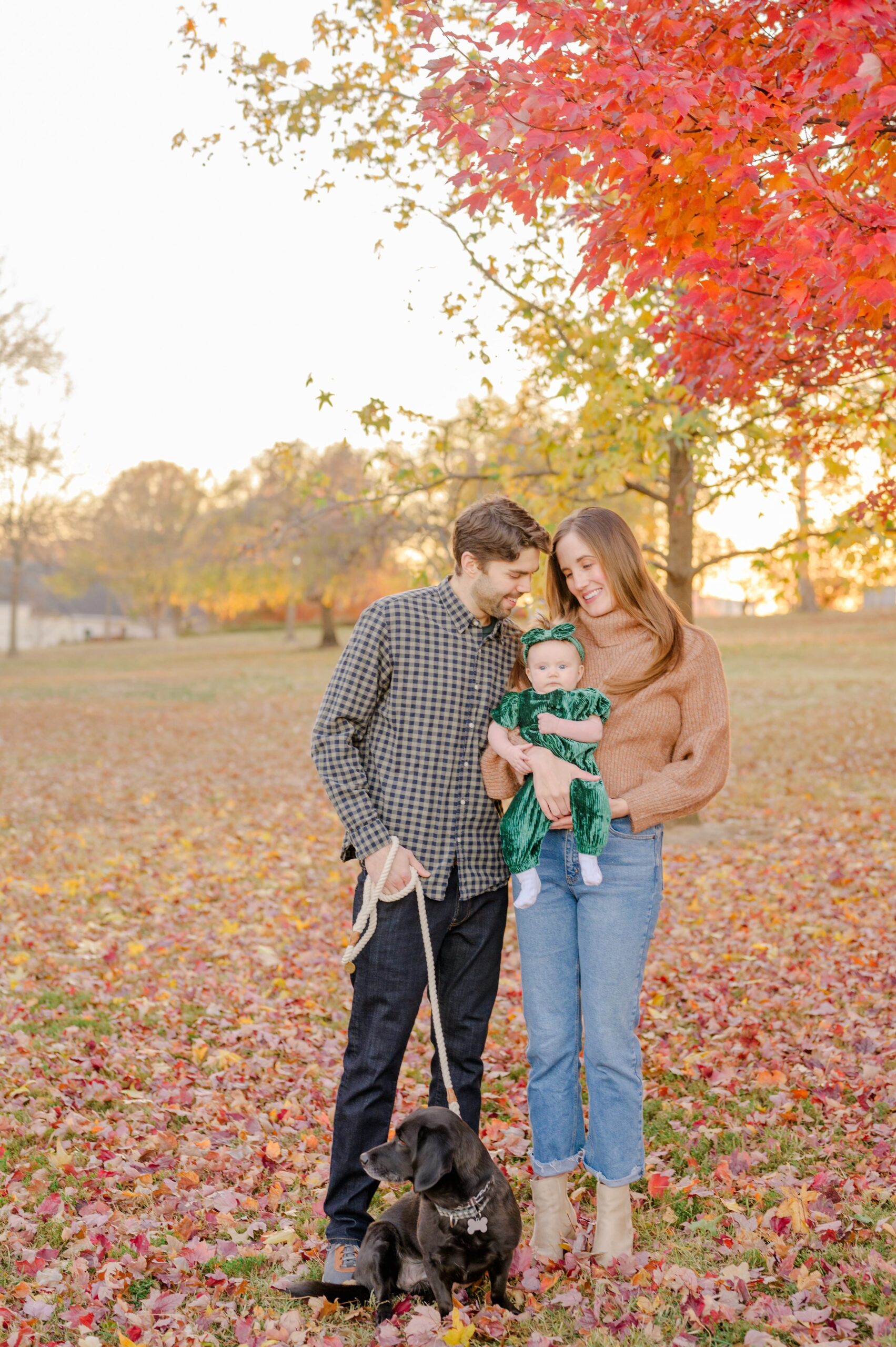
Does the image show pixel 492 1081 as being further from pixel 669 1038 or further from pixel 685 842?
pixel 685 842

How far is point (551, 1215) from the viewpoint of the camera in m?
3.43

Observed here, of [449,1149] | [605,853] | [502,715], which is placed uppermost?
[502,715]

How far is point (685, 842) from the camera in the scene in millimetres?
9930

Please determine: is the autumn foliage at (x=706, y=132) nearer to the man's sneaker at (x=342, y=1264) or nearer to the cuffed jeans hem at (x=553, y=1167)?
the cuffed jeans hem at (x=553, y=1167)

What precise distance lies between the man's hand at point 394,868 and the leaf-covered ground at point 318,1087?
51.3 inches

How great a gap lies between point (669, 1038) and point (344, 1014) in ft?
6.05

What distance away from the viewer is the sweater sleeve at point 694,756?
3209 millimetres

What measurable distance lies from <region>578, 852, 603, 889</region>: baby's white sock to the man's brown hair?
3.16 feet

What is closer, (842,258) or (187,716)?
(842,258)

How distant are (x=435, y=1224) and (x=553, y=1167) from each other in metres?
0.54

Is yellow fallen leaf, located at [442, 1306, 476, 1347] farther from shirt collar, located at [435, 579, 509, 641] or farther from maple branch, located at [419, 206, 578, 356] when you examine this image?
maple branch, located at [419, 206, 578, 356]

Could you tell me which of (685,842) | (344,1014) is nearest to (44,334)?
(685,842)

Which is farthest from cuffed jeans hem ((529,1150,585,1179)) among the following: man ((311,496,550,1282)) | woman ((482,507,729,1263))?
man ((311,496,550,1282))

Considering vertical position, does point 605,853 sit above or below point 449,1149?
above
